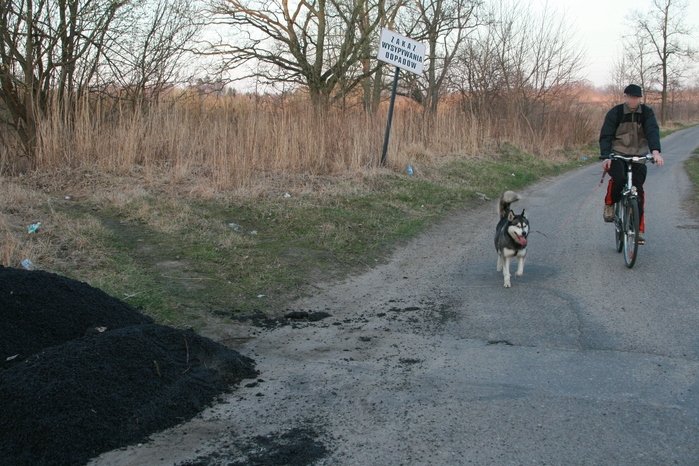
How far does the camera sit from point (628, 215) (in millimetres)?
7590

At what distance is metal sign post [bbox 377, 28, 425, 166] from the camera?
40.7 feet

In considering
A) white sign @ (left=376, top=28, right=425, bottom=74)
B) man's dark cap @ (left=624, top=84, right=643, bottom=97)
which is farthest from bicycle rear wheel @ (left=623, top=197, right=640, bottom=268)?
white sign @ (left=376, top=28, right=425, bottom=74)

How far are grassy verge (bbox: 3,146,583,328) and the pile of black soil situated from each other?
1055 millimetres

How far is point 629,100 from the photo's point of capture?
7.81 m

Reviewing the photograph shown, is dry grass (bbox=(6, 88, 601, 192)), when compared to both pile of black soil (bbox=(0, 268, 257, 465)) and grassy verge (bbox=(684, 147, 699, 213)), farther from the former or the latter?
grassy verge (bbox=(684, 147, 699, 213))

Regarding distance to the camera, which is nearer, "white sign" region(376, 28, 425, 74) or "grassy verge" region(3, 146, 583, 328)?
"grassy verge" region(3, 146, 583, 328)

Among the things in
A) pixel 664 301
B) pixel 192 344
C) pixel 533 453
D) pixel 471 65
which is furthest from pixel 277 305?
pixel 471 65

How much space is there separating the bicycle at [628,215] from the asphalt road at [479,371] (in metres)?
0.26

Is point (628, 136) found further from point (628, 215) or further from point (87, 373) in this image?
point (87, 373)

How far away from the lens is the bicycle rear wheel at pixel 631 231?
24.1 ft

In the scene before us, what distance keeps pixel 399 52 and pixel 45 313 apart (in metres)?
9.80

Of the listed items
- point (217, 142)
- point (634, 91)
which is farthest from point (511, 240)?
point (217, 142)

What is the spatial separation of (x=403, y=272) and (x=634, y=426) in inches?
166

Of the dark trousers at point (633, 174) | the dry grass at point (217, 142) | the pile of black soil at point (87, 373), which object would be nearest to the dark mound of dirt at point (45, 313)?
the pile of black soil at point (87, 373)
